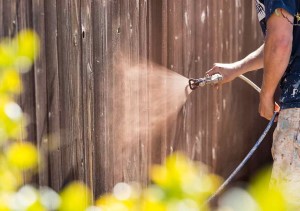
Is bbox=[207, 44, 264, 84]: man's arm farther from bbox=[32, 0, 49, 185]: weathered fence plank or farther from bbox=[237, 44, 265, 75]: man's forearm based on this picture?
bbox=[32, 0, 49, 185]: weathered fence plank

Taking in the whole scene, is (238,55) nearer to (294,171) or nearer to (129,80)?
(129,80)

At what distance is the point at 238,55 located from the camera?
Answer: 493 cm

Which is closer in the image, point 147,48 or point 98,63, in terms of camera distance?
point 98,63

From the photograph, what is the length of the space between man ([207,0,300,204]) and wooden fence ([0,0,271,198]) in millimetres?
808

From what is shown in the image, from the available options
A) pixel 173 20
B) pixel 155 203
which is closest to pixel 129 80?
pixel 173 20

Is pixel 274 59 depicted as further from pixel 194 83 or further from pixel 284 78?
pixel 194 83

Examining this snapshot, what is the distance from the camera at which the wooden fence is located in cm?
284

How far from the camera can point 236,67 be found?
341 centimetres

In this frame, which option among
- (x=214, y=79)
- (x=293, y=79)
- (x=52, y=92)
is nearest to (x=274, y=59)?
(x=293, y=79)

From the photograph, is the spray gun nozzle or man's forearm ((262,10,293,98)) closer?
man's forearm ((262,10,293,98))

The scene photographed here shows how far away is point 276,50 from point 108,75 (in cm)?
94

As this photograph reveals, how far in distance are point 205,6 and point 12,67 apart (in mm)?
3626

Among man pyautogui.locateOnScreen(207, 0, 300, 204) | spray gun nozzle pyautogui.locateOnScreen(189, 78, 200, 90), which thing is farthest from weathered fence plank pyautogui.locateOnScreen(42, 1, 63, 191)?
man pyautogui.locateOnScreen(207, 0, 300, 204)

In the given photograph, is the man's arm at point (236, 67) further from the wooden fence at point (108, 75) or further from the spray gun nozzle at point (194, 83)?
the wooden fence at point (108, 75)
